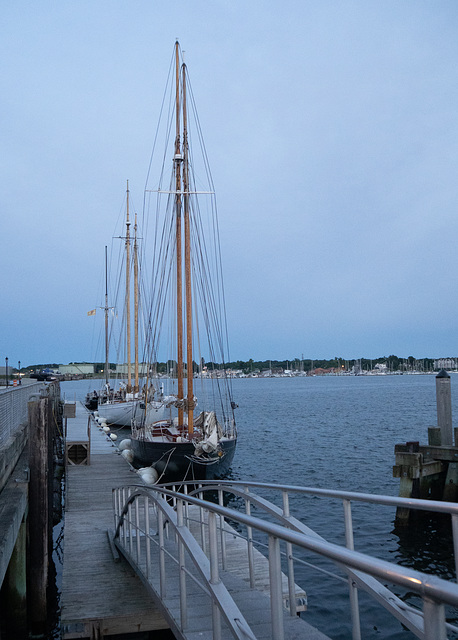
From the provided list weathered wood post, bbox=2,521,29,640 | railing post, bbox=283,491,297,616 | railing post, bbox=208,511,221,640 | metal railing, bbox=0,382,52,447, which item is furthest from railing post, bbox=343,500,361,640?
metal railing, bbox=0,382,52,447

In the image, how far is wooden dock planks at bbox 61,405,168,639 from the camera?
774cm

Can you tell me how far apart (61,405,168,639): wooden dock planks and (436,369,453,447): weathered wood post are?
32.6 feet

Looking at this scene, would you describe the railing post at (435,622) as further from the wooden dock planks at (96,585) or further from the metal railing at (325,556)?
the wooden dock planks at (96,585)

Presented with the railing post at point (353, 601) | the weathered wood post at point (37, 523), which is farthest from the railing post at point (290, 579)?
the weathered wood post at point (37, 523)

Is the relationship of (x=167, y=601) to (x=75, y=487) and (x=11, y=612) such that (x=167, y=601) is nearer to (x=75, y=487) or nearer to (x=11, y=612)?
(x=11, y=612)

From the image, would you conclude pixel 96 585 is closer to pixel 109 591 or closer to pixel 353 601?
pixel 109 591

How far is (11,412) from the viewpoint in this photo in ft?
45.6

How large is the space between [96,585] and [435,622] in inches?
324

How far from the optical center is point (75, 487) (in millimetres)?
15703

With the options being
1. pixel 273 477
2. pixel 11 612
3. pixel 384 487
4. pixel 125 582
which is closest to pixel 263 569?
pixel 125 582

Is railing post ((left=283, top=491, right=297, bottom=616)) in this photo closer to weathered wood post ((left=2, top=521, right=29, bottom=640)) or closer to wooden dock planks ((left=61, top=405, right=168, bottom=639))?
wooden dock planks ((left=61, top=405, right=168, bottom=639))

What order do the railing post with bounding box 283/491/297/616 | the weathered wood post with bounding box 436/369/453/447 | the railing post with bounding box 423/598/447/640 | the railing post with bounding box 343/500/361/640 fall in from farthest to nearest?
the weathered wood post with bounding box 436/369/453/447, the railing post with bounding box 283/491/297/616, the railing post with bounding box 343/500/361/640, the railing post with bounding box 423/598/447/640

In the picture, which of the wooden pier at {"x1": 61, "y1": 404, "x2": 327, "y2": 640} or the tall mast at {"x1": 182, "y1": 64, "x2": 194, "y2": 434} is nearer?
the wooden pier at {"x1": 61, "y1": 404, "x2": 327, "y2": 640}

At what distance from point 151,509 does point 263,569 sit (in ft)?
17.6
